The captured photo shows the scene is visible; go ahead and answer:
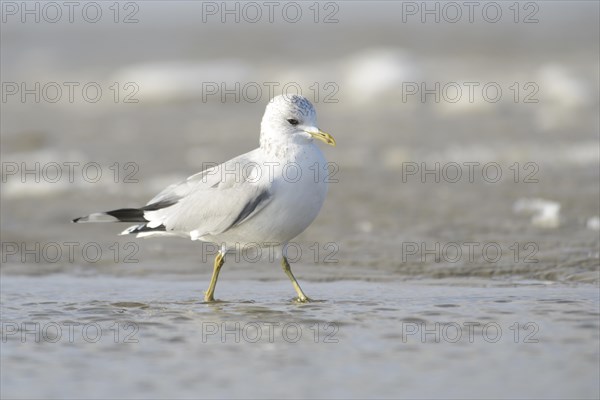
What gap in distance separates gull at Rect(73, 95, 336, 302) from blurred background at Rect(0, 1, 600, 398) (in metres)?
0.42

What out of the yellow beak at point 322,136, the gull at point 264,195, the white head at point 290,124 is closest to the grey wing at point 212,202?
the gull at point 264,195

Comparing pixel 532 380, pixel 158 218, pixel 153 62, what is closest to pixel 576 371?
pixel 532 380

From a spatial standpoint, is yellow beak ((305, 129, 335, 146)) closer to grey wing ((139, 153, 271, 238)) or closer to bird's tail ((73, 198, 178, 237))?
grey wing ((139, 153, 271, 238))

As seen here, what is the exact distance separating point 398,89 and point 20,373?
44.5ft

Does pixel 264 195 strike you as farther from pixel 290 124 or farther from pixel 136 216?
pixel 136 216

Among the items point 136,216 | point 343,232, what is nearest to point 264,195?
point 136,216

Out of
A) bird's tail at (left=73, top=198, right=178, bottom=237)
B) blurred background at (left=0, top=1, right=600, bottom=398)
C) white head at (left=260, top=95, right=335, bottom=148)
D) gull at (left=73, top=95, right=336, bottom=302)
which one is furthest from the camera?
bird's tail at (left=73, top=198, right=178, bottom=237)

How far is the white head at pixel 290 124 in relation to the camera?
6.38m

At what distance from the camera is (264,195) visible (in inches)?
246

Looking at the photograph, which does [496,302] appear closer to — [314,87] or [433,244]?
[433,244]

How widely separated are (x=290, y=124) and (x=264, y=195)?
472 millimetres

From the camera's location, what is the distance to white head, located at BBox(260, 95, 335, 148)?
638 centimetres

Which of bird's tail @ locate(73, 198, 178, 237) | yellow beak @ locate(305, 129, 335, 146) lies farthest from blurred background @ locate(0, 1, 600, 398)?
yellow beak @ locate(305, 129, 335, 146)

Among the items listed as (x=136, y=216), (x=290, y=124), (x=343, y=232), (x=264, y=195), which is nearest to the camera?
(x=264, y=195)
